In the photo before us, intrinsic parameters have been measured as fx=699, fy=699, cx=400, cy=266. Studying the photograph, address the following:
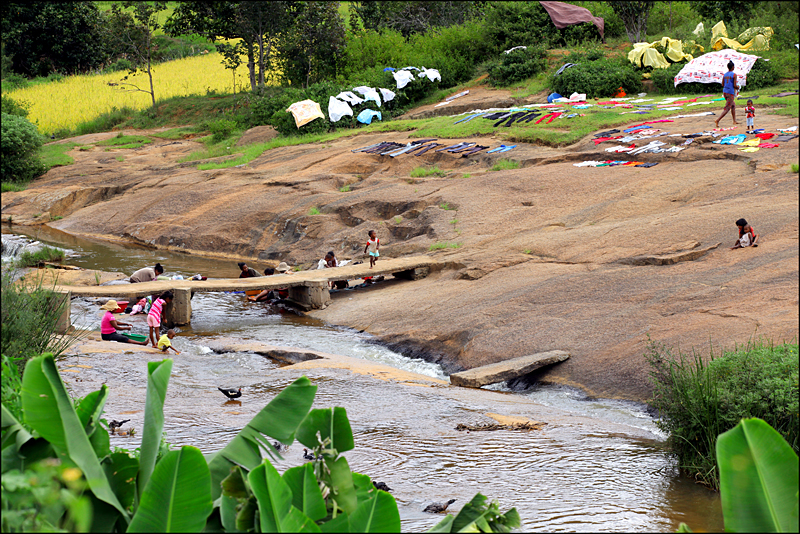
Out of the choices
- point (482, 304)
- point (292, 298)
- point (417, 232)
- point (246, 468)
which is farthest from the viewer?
point (417, 232)

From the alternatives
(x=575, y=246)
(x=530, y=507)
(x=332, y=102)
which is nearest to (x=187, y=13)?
(x=332, y=102)

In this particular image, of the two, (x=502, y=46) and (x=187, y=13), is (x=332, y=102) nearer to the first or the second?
(x=502, y=46)

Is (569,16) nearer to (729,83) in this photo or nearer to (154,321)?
(729,83)

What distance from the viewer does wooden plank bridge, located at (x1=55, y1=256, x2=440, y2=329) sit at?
14289 millimetres

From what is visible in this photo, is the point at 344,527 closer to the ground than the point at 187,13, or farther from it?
closer to the ground

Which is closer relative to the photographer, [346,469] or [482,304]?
[346,469]

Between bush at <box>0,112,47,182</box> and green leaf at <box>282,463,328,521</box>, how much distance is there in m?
28.1

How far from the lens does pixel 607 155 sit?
19781 mm

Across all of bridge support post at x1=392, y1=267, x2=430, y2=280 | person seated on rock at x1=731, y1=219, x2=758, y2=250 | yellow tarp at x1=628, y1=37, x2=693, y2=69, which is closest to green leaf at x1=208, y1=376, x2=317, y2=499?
person seated on rock at x1=731, y1=219, x2=758, y2=250

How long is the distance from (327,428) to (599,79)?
26062 mm

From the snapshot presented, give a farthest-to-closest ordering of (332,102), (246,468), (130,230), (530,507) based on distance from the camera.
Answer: (332,102), (130,230), (530,507), (246,468)

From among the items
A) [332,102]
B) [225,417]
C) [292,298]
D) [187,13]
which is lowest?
[292,298]

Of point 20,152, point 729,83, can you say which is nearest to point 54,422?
point 729,83

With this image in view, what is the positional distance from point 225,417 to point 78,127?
37.2 meters
